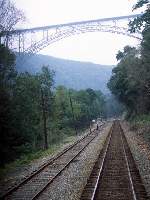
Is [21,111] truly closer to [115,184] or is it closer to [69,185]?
[69,185]

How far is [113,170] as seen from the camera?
18.9 m

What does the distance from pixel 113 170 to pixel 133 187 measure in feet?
16.0

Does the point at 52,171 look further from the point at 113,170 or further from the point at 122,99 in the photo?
the point at 122,99

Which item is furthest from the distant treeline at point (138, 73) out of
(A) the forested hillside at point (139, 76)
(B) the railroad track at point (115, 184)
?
(B) the railroad track at point (115, 184)

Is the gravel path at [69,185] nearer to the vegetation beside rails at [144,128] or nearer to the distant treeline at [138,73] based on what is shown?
the distant treeline at [138,73]

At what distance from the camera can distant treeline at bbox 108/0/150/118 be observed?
22672 mm

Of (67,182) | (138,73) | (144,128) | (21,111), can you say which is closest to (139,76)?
(138,73)

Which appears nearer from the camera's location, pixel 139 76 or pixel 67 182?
pixel 67 182

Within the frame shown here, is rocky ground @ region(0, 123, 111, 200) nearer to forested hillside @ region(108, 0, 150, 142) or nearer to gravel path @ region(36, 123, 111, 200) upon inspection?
gravel path @ region(36, 123, 111, 200)

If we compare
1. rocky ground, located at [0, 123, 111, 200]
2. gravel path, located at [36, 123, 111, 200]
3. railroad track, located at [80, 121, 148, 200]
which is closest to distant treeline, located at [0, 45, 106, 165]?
rocky ground, located at [0, 123, 111, 200]

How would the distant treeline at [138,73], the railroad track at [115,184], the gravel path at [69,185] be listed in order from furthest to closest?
the distant treeline at [138,73] < the gravel path at [69,185] < the railroad track at [115,184]

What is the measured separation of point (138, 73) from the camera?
154ft

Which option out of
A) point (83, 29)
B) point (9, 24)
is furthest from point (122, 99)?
point (9, 24)

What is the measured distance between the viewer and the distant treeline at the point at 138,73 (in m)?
22.7
